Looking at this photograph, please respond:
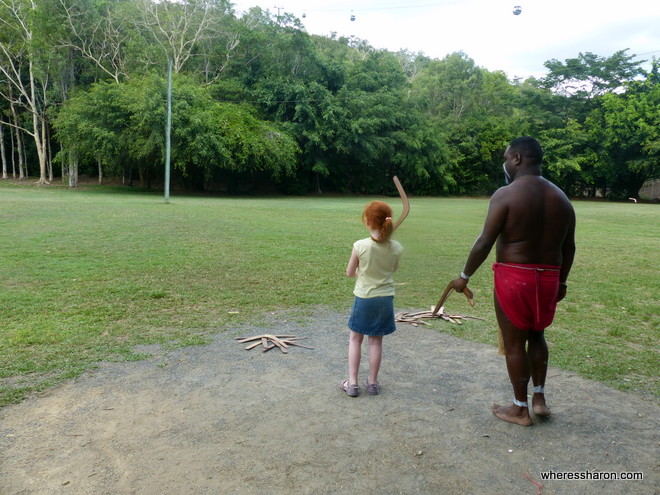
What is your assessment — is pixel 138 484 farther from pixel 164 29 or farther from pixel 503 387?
pixel 164 29

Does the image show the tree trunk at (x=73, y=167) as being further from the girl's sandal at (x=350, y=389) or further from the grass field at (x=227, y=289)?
the girl's sandal at (x=350, y=389)

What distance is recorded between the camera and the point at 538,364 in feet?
12.2

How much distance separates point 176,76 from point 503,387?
120 feet

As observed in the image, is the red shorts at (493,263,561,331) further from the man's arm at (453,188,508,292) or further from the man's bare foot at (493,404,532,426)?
the man's bare foot at (493,404,532,426)

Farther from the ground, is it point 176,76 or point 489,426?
point 176,76

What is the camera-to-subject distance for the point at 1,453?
10.4 feet

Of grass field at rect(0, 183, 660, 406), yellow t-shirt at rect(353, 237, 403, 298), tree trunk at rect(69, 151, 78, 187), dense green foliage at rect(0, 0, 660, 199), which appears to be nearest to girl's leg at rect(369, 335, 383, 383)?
yellow t-shirt at rect(353, 237, 403, 298)

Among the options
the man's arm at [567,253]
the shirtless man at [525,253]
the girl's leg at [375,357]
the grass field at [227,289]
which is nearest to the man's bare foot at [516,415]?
the shirtless man at [525,253]

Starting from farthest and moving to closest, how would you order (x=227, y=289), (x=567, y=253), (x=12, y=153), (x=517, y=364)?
1. (x=12, y=153)
2. (x=227, y=289)
3. (x=567, y=253)
4. (x=517, y=364)

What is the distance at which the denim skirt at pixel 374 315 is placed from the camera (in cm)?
405

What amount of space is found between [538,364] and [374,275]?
1.36 meters

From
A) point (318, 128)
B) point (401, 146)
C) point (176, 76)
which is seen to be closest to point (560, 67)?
point (401, 146)

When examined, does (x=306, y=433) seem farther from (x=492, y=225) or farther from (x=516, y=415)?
Result: (x=492, y=225)

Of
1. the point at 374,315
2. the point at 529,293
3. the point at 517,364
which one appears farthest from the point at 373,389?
the point at 529,293
